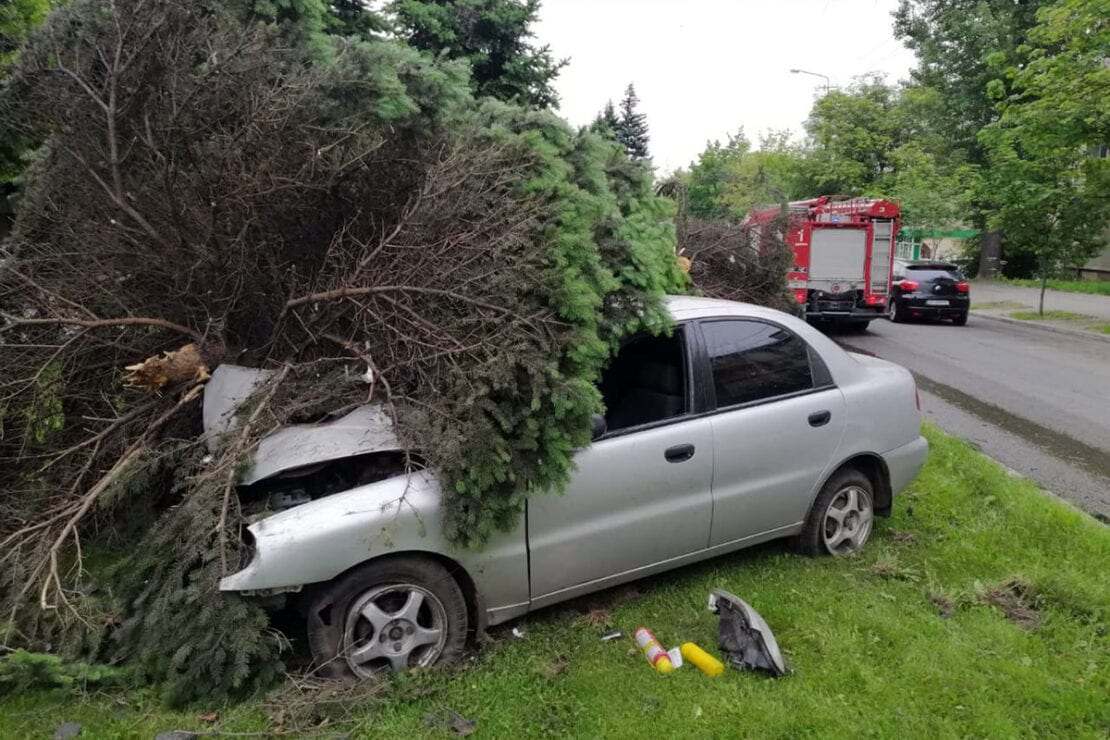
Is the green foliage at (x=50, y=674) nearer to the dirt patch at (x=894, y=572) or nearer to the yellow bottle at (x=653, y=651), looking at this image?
the yellow bottle at (x=653, y=651)

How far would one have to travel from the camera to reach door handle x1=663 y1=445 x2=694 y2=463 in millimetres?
3648

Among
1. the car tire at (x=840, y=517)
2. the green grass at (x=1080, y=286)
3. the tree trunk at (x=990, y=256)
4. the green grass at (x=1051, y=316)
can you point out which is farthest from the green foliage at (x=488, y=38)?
the tree trunk at (x=990, y=256)

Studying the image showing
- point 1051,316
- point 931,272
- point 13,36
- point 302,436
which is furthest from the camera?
point 1051,316

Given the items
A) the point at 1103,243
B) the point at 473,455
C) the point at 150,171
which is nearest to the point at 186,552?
the point at 473,455

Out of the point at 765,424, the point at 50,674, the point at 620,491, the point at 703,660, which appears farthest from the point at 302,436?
the point at 765,424

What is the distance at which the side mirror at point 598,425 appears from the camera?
11.2ft

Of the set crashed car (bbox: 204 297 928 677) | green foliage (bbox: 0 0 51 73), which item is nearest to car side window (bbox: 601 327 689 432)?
crashed car (bbox: 204 297 928 677)

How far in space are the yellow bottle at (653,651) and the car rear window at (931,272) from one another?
657 inches

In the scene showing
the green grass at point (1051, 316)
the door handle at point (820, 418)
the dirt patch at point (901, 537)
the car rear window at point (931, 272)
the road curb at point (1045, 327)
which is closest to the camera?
the door handle at point (820, 418)

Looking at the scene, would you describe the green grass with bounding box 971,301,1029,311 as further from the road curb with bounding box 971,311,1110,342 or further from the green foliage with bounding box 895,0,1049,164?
the green foliage with bounding box 895,0,1049,164

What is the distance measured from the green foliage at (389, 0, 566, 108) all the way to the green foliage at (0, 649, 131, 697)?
11297 mm

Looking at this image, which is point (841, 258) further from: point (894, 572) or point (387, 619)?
point (387, 619)

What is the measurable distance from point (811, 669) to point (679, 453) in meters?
1.14

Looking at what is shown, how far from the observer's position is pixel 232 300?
157 inches
